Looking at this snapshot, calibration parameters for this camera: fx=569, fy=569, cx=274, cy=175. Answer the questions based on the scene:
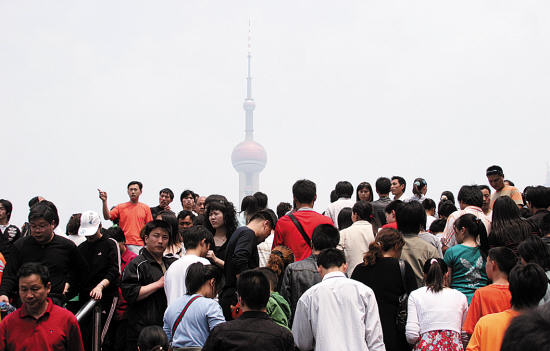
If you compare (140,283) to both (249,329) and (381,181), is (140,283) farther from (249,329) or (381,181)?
(381,181)

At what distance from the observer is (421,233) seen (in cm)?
709

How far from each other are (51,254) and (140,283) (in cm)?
101

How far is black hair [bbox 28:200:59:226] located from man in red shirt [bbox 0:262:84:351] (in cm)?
123

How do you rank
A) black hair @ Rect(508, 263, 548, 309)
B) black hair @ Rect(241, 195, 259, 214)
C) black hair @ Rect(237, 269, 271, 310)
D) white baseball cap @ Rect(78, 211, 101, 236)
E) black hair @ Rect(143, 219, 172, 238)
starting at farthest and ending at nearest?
black hair @ Rect(241, 195, 259, 214)
white baseball cap @ Rect(78, 211, 101, 236)
black hair @ Rect(143, 219, 172, 238)
black hair @ Rect(237, 269, 271, 310)
black hair @ Rect(508, 263, 548, 309)

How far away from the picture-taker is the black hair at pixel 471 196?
301 inches

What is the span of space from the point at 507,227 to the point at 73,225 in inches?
235

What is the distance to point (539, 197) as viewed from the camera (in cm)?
737

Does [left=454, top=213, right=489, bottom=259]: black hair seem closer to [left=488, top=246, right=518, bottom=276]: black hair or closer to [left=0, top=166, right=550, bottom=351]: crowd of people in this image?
[left=0, top=166, right=550, bottom=351]: crowd of people

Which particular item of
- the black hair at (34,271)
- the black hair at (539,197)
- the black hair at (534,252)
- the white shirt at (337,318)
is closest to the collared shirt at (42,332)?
the black hair at (34,271)

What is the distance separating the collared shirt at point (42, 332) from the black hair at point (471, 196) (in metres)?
5.17

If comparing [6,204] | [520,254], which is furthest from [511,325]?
[6,204]

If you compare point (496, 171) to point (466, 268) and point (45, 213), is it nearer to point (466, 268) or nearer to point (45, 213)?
point (466, 268)

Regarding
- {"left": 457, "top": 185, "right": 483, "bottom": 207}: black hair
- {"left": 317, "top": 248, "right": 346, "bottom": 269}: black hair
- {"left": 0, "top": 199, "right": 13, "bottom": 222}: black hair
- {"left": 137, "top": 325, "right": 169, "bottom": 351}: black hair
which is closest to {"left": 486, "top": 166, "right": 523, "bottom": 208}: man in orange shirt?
{"left": 457, "top": 185, "right": 483, "bottom": 207}: black hair

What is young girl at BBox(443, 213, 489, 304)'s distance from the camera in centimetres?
582
